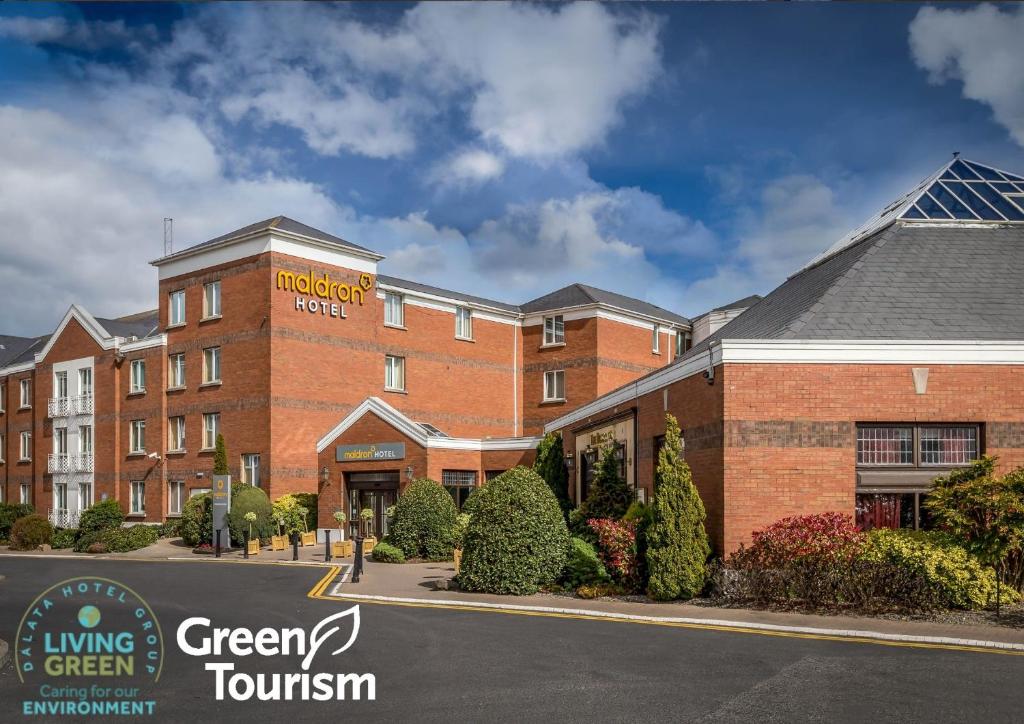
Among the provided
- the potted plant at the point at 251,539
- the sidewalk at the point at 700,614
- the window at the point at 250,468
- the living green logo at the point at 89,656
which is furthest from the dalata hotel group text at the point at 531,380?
the living green logo at the point at 89,656

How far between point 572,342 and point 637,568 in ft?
103

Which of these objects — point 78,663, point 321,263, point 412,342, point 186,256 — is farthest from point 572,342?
point 78,663

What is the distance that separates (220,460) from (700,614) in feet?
97.0

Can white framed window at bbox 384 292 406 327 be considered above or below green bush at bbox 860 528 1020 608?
above

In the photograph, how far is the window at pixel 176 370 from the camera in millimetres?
45881

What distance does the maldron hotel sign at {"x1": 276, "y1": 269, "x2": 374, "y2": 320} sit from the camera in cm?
4235

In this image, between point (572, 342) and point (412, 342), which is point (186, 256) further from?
point (572, 342)

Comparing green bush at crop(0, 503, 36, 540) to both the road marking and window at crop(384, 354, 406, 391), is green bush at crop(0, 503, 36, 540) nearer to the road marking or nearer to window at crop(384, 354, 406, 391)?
window at crop(384, 354, 406, 391)

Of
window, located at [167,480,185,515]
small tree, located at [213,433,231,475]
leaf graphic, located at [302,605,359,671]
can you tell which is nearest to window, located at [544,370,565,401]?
small tree, located at [213,433,231,475]

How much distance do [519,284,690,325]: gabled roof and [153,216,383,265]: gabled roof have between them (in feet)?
35.9

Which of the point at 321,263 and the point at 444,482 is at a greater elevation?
the point at 321,263

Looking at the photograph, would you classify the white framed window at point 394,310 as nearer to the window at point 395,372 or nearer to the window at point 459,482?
the window at point 395,372

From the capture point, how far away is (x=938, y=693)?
34.1 ft

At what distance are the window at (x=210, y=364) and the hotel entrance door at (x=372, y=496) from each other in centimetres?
854
